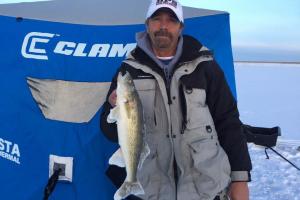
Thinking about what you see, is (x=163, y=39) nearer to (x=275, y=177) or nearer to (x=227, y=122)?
(x=227, y=122)

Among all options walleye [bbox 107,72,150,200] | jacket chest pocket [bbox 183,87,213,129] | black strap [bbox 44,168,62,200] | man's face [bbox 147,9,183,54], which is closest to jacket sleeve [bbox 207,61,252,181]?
jacket chest pocket [bbox 183,87,213,129]

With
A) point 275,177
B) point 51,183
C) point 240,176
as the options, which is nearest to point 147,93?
point 240,176

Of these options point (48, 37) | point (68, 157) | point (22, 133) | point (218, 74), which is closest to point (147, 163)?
point (218, 74)

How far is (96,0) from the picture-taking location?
15.6 feet

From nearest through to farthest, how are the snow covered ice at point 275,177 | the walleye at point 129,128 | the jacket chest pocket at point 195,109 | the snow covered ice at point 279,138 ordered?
the walleye at point 129,128
the jacket chest pocket at point 195,109
the snow covered ice at point 275,177
the snow covered ice at point 279,138

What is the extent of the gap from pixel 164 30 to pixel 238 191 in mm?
1277

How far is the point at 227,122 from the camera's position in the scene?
10.6ft

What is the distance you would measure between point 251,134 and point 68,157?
7.88ft

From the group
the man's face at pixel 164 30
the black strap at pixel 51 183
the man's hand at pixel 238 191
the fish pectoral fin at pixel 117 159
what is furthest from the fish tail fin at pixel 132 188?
the black strap at pixel 51 183

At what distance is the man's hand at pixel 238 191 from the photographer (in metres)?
3.12

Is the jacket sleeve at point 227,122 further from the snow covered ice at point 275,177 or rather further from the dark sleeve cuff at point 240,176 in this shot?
the snow covered ice at point 275,177

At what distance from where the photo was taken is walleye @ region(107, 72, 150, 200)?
2.56 metres

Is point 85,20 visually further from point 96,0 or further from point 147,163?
point 147,163

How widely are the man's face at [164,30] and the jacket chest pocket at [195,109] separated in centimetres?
34
